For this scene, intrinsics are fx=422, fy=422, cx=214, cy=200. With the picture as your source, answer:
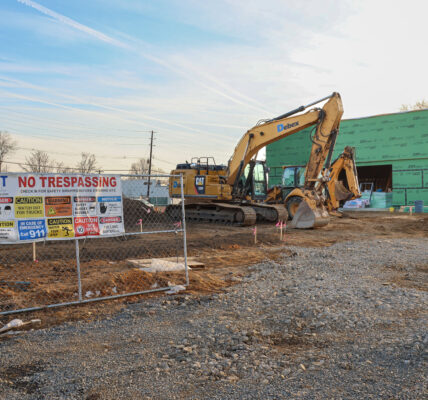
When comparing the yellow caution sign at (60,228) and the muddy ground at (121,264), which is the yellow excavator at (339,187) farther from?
the yellow caution sign at (60,228)

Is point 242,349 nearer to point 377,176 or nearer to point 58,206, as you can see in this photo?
point 58,206

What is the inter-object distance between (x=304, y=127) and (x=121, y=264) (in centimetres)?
1126

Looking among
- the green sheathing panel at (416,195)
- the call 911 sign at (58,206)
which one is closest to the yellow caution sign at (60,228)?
the call 911 sign at (58,206)

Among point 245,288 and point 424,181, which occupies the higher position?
point 424,181

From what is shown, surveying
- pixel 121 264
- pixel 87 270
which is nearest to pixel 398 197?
pixel 121 264

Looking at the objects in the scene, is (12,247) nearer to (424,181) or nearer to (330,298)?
(330,298)

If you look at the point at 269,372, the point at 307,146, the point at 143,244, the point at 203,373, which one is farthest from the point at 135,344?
the point at 307,146

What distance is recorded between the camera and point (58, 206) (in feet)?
21.0

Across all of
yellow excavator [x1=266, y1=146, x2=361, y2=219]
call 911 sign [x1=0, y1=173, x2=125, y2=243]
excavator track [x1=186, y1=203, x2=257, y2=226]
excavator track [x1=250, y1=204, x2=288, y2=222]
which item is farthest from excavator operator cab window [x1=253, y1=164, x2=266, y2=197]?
call 911 sign [x1=0, y1=173, x2=125, y2=243]

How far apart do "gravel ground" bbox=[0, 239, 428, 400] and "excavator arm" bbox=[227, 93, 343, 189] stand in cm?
1101

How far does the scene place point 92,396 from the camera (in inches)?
147

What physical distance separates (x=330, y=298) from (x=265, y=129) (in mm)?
13249

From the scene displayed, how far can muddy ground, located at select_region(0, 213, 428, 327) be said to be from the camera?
691 cm

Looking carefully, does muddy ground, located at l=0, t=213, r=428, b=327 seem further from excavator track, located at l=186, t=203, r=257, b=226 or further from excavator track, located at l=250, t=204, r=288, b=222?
excavator track, located at l=250, t=204, r=288, b=222
